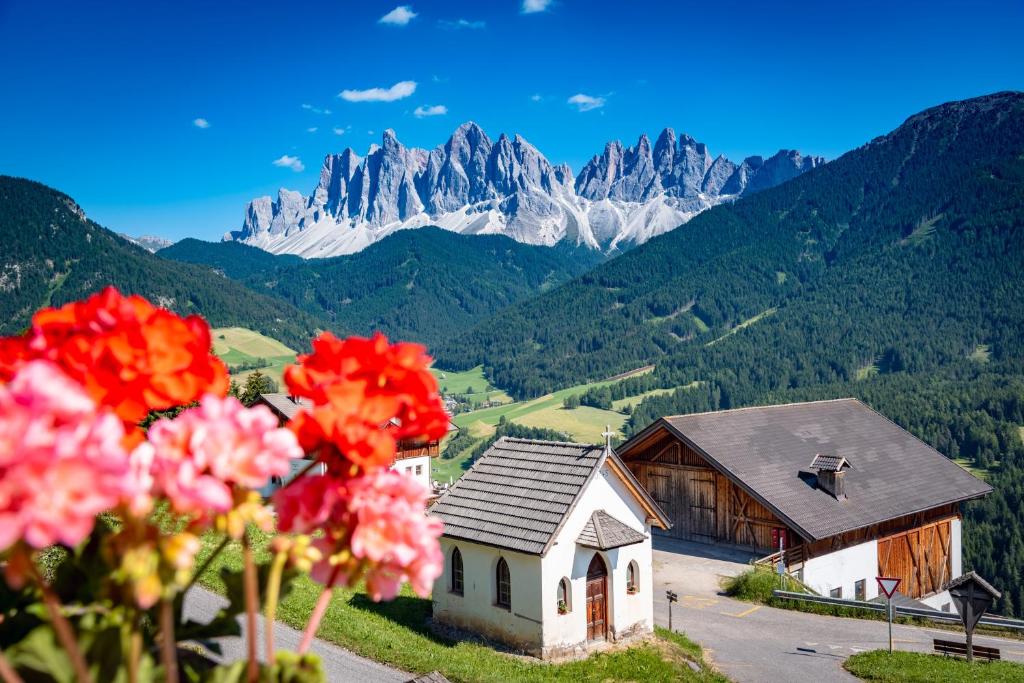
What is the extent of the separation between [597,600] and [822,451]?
21253mm

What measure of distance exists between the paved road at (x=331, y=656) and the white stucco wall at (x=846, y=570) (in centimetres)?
2043

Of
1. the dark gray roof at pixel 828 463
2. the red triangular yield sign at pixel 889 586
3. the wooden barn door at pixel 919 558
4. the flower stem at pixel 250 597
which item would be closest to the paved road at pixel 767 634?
the red triangular yield sign at pixel 889 586

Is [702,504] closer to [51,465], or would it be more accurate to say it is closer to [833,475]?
[833,475]

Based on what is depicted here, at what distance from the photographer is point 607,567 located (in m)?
22.0

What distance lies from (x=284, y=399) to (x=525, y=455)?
31455 mm

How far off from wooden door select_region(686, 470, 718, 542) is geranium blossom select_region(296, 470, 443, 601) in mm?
35513

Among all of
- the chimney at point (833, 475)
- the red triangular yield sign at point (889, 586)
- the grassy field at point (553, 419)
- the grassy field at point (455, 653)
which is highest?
the grassy field at point (553, 419)

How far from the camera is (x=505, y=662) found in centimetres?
1981

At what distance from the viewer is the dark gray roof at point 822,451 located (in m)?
34.0

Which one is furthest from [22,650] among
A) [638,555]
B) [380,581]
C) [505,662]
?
[638,555]

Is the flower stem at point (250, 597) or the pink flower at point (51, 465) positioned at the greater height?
the pink flower at point (51, 465)

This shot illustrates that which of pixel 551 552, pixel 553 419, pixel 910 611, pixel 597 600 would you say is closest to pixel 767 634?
pixel 910 611

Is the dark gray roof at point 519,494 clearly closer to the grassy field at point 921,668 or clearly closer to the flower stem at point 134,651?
the grassy field at point 921,668

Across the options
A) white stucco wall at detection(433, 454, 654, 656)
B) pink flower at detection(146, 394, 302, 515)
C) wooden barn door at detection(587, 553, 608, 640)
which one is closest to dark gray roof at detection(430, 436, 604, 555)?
white stucco wall at detection(433, 454, 654, 656)
